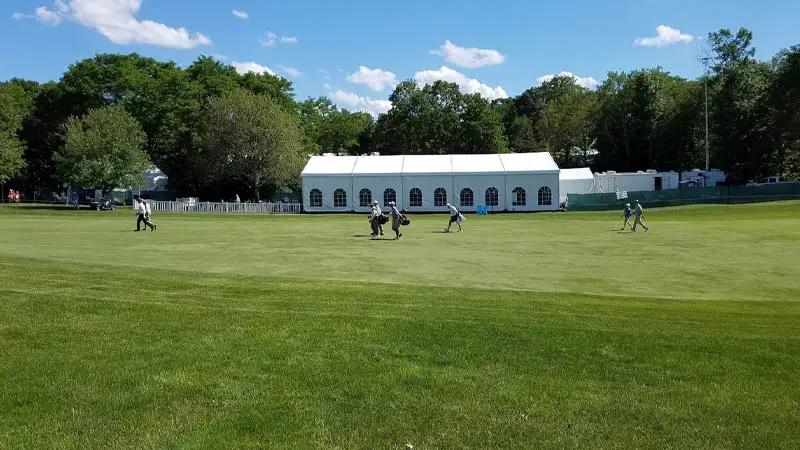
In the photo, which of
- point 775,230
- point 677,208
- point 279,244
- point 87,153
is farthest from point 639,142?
point 279,244

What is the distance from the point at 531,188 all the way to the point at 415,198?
1131 centimetres

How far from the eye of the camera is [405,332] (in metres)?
8.84

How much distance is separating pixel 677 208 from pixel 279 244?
4024 cm

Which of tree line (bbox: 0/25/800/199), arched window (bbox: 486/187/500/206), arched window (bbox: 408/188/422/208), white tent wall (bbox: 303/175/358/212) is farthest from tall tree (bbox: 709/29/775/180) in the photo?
white tent wall (bbox: 303/175/358/212)

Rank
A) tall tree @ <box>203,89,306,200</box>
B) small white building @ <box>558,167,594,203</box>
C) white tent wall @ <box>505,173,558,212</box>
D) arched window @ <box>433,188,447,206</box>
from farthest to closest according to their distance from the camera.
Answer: small white building @ <box>558,167,594,203</box>
tall tree @ <box>203,89,306,200</box>
arched window @ <box>433,188,447,206</box>
white tent wall @ <box>505,173,558,212</box>

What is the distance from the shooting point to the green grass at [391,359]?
550cm

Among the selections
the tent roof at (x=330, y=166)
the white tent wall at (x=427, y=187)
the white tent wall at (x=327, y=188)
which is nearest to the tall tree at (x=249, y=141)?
the tent roof at (x=330, y=166)

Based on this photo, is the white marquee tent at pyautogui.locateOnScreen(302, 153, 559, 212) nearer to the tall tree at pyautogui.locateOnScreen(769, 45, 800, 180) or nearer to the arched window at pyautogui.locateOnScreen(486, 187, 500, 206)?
the arched window at pyautogui.locateOnScreen(486, 187, 500, 206)

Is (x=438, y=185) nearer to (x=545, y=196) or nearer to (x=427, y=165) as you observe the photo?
(x=427, y=165)

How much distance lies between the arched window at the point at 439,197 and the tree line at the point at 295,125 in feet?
56.3

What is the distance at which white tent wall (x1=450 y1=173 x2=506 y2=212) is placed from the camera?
59625mm

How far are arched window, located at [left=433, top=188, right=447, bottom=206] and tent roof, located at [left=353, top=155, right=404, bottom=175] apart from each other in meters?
4.04

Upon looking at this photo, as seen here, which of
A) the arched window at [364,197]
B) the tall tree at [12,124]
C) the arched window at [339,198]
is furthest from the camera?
the tall tree at [12,124]

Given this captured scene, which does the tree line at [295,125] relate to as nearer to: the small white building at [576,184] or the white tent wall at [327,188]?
the white tent wall at [327,188]
